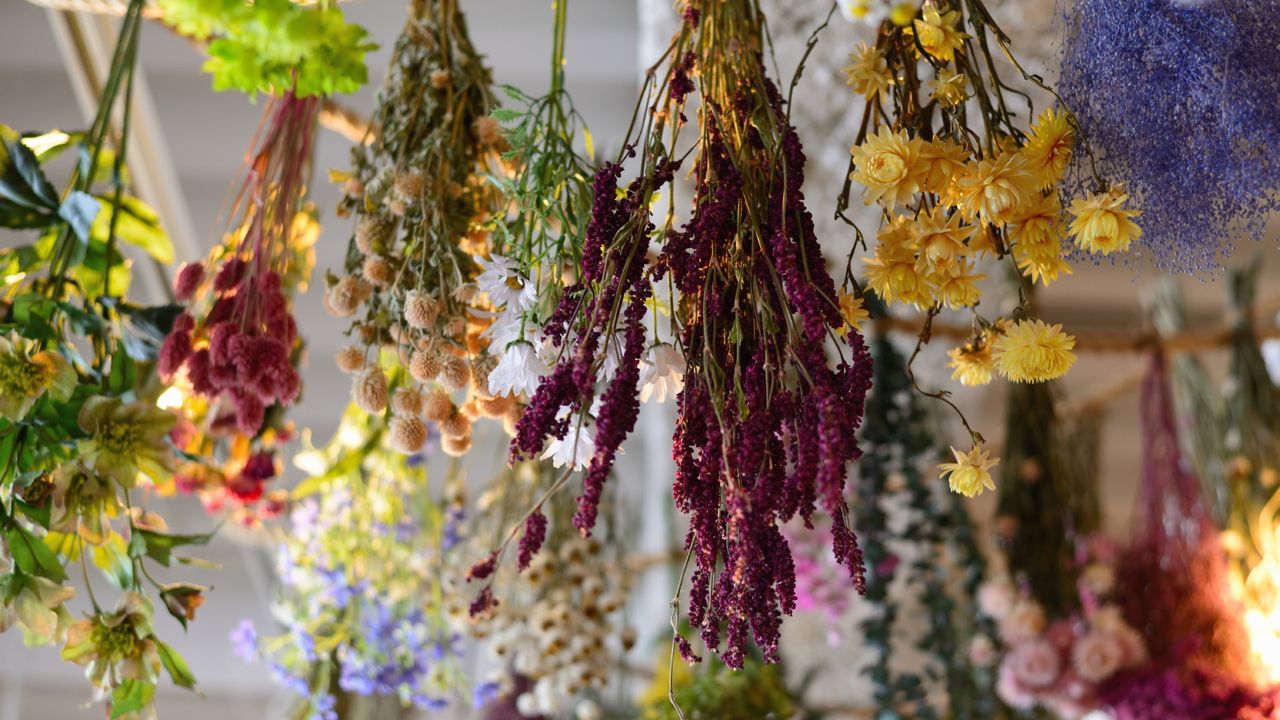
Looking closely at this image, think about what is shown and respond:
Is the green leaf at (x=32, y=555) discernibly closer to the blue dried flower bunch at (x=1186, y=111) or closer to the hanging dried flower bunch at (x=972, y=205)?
the hanging dried flower bunch at (x=972, y=205)

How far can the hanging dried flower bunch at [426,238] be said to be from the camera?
34.8 inches

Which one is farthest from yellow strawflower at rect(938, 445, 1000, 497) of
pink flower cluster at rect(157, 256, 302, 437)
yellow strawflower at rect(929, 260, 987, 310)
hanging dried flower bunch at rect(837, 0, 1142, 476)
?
pink flower cluster at rect(157, 256, 302, 437)

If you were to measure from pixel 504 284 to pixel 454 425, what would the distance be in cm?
16

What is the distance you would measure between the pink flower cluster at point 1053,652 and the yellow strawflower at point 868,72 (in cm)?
118

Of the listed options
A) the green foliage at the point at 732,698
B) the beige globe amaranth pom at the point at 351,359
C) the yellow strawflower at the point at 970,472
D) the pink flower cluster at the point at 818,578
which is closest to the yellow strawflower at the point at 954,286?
the yellow strawflower at the point at 970,472

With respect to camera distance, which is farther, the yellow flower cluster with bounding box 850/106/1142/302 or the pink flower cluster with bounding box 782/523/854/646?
the pink flower cluster with bounding box 782/523/854/646

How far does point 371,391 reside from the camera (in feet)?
2.97

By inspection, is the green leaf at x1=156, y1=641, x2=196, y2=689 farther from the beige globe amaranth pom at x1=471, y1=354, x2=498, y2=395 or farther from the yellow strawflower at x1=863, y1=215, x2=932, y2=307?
the yellow strawflower at x1=863, y1=215, x2=932, y2=307

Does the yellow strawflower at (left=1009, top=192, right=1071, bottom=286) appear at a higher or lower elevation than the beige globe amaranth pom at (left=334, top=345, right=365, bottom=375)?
lower

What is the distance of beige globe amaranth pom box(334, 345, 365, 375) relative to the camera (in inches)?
36.6

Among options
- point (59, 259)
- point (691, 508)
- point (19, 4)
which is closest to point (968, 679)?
point (691, 508)

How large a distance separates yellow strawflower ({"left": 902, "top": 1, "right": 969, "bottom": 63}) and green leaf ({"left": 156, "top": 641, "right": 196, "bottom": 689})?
30.6 inches

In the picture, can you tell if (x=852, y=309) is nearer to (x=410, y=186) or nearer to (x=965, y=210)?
(x=965, y=210)

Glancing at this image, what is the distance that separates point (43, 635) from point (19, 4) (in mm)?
1746
